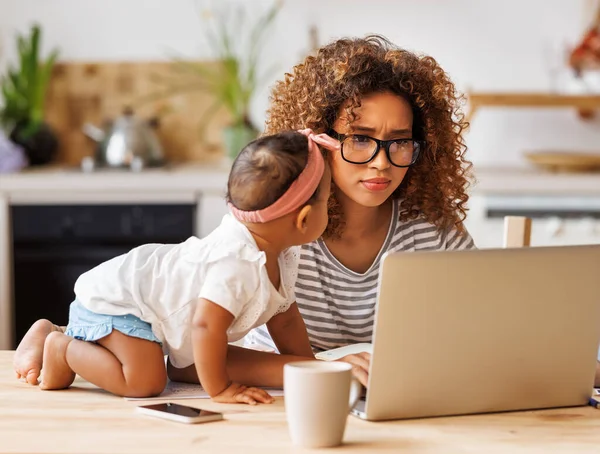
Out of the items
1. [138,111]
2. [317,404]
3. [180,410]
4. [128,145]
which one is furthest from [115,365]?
[138,111]

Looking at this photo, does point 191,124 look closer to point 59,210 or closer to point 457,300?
point 59,210

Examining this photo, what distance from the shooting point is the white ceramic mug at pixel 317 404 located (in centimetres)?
107

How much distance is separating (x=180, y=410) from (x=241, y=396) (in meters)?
0.10

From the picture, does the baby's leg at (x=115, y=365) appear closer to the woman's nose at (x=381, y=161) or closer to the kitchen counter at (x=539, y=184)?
the woman's nose at (x=381, y=161)

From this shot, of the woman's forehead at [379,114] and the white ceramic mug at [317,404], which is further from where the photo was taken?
the woman's forehead at [379,114]

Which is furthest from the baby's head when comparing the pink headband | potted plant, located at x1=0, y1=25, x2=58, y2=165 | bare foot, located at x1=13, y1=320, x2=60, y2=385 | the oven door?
potted plant, located at x1=0, y1=25, x2=58, y2=165

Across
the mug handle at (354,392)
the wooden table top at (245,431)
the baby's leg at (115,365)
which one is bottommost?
the wooden table top at (245,431)

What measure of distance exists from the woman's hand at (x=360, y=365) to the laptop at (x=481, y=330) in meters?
0.04

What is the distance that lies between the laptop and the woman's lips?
1.64 ft

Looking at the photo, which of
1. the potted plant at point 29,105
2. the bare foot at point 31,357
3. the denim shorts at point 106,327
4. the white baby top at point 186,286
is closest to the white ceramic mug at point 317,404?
the white baby top at point 186,286

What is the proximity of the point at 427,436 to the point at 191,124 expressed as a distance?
3.33 m

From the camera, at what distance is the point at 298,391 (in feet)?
3.52

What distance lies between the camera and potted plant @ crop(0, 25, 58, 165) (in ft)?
13.2

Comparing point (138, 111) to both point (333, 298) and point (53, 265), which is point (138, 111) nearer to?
point (53, 265)
